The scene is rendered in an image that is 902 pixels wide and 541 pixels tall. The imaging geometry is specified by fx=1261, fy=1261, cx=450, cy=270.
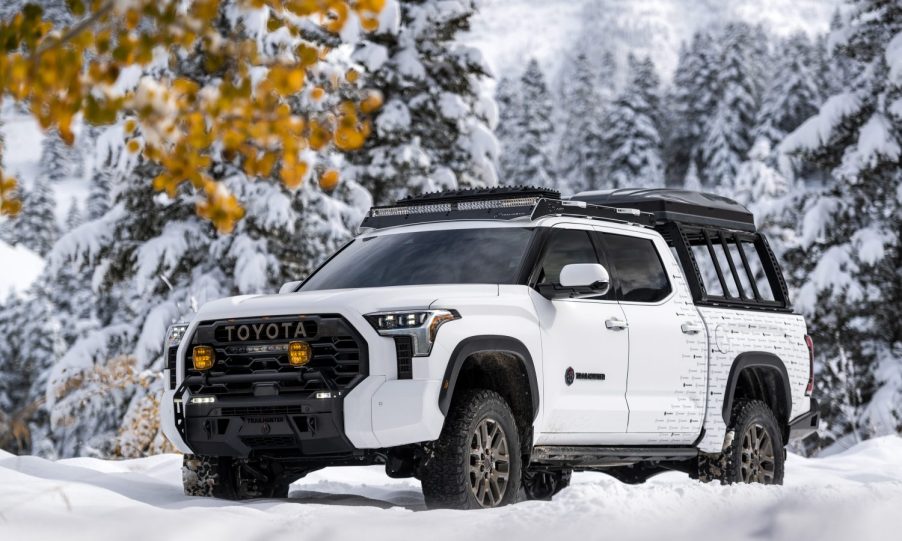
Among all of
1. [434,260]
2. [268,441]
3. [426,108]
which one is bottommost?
[268,441]

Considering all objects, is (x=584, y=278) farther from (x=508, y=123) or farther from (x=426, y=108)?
(x=508, y=123)

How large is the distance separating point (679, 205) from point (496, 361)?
112 inches

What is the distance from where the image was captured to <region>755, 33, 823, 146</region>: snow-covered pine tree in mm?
78812

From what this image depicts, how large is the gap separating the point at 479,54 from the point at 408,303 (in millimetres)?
19158

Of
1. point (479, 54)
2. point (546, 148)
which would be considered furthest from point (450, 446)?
point (546, 148)

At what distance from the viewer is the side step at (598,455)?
25.1 ft

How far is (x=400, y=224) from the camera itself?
344 inches

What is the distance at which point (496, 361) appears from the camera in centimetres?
740

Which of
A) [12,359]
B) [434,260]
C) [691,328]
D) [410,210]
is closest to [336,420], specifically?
[434,260]

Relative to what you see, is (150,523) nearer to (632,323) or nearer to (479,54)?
(632,323)

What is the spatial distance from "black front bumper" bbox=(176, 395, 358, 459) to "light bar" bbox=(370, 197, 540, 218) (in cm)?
213

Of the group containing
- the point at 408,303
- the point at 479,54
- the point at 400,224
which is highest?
the point at 479,54

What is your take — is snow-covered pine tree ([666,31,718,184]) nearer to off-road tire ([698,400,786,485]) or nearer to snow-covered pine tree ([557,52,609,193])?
snow-covered pine tree ([557,52,609,193])

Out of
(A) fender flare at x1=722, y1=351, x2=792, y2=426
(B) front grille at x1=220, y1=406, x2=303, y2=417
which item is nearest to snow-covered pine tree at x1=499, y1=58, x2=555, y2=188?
(A) fender flare at x1=722, y1=351, x2=792, y2=426
